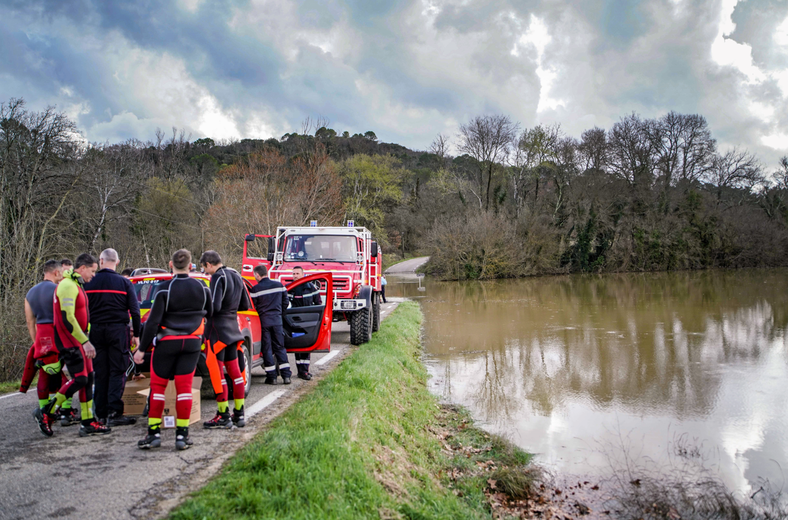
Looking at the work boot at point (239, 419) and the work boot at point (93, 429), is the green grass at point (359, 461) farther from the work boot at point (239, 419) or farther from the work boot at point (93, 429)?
the work boot at point (93, 429)

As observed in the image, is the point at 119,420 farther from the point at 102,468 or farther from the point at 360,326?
the point at 360,326

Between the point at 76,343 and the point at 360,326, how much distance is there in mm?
6912

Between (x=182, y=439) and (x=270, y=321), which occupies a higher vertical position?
(x=270, y=321)

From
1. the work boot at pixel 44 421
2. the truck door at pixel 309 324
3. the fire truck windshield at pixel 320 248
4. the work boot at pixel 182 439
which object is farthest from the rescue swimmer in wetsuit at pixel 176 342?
the fire truck windshield at pixel 320 248

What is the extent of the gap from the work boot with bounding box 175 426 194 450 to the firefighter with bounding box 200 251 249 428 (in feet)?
1.86

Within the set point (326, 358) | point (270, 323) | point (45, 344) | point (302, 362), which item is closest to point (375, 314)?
point (326, 358)

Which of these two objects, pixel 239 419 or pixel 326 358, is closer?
pixel 239 419

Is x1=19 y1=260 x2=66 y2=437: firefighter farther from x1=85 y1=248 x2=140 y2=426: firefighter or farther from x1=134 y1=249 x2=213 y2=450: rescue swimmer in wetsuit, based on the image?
x1=134 y1=249 x2=213 y2=450: rescue swimmer in wetsuit

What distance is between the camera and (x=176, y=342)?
482cm

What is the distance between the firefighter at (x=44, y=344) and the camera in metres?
5.27

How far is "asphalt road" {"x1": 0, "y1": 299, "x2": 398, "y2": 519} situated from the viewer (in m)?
3.65

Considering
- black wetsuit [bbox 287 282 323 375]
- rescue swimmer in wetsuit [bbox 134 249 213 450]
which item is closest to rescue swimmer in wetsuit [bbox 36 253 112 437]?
rescue swimmer in wetsuit [bbox 134 249 213 450]

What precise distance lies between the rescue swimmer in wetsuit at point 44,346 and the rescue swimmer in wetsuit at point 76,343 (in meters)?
0.09

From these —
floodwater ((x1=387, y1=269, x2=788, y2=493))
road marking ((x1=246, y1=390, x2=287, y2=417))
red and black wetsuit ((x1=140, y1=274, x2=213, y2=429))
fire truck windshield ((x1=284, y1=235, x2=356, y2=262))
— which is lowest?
floodwater ((x1=387, y1=269, x2=788, y2=493))
